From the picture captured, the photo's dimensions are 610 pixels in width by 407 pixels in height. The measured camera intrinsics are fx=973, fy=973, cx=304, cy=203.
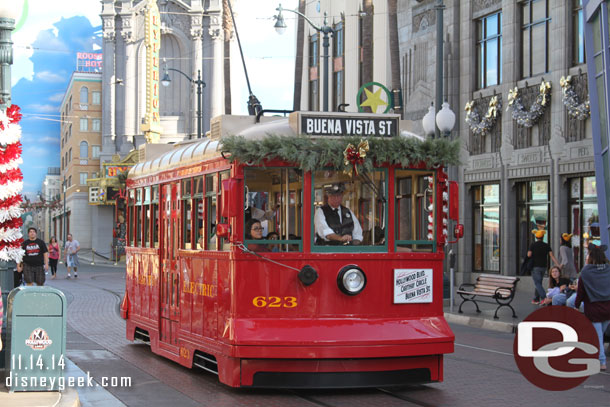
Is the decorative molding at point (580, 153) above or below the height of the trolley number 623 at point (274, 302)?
above

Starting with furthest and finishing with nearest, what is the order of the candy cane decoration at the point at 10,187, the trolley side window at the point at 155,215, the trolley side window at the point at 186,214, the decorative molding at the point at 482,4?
1. the decorative molding at the point at 482,4
2. the trolley side window at the point at 155,215
3. the trolley side window at the point at 186,214
4. the candy cane decoration at the point at 10,187

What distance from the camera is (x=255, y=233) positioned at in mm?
10438

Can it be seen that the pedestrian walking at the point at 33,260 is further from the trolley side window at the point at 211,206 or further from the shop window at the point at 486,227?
the shop window at the point at 486,227

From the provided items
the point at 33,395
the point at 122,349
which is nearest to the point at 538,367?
the point at 33,395

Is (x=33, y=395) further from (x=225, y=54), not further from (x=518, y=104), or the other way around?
(x=225, y=54)

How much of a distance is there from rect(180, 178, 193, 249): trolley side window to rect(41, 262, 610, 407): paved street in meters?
1.67

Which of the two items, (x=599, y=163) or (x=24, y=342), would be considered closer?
(x=24, y=342)

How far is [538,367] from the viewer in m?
7.02

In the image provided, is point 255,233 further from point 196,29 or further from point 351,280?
point 196,29

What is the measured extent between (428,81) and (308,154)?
82.1 ft

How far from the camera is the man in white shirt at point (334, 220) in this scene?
10445 mm

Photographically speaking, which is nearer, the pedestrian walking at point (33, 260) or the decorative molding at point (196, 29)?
the pedestrian walking at point (33, 260)

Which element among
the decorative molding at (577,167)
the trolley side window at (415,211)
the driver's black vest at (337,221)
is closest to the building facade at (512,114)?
the decorative molding at (577,167)

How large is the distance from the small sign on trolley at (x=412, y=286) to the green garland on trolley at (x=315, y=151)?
46.9 inches
